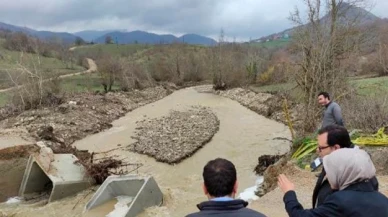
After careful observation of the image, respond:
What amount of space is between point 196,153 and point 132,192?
227 inches

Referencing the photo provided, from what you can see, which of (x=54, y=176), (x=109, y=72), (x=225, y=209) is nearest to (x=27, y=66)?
(x=109, y=72)

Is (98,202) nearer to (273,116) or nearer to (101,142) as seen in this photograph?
(101,142)

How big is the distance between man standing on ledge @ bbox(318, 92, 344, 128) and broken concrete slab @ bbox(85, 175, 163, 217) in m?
4.10

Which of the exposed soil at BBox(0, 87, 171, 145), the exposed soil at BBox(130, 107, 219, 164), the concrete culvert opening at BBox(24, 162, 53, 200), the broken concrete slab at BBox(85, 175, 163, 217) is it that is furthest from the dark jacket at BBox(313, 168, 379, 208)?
the exposed soil at BBox(0, 87, 171, 145)

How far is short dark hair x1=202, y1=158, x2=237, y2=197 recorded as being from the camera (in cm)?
264

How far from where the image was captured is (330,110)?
25.5 feet

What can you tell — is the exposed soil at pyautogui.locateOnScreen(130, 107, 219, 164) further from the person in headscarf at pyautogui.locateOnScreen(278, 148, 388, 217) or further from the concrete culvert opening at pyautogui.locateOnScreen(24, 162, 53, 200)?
the person in headscarf at pyautogui.locateOnScreen(278, 148, 388, 217)

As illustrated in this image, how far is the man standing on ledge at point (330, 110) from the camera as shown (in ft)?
24.8

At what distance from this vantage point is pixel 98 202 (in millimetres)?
9047

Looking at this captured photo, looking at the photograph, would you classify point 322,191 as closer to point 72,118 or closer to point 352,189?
point 352,189

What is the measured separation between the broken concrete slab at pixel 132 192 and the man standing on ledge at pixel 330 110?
4.10m

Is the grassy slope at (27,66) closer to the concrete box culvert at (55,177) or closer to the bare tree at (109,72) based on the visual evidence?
the bare tree at (109,72)

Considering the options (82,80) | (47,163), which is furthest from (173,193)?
(82,80)

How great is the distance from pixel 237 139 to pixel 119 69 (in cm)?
2330
